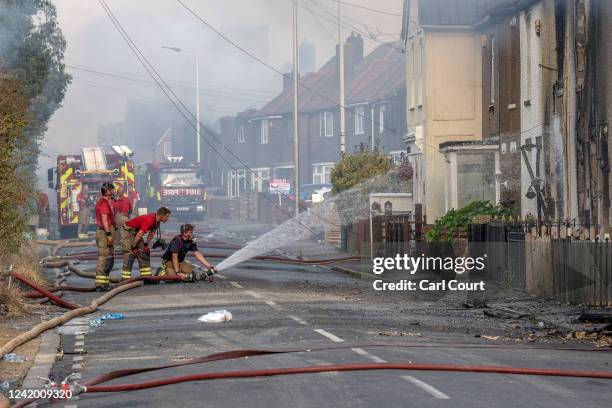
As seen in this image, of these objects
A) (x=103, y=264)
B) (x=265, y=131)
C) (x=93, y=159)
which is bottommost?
(x=103, y=264)

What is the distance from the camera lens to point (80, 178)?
156 feet

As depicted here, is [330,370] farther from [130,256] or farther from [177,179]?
[177,179]

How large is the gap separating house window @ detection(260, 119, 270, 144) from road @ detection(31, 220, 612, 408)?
58.3 meters

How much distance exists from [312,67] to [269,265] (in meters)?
84.5

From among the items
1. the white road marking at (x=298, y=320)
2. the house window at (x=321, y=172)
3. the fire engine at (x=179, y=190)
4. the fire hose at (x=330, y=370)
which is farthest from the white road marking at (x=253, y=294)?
the house window at (x=321, y=172)

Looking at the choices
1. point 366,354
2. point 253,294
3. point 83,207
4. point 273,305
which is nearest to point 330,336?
point 366,354

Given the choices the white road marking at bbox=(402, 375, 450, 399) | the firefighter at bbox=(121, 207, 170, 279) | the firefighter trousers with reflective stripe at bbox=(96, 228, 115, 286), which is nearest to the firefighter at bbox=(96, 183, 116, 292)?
the firefighter trousers with reflective stripe at bbox=(96, 228, 115, 286)

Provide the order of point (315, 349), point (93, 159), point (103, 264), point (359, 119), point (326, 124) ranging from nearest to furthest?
1. point (315, 349)
2. point (103, 264)
3. point (93, 159)
4. point (359, 119)
5. point (326, 124)

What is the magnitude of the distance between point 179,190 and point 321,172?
13120mm

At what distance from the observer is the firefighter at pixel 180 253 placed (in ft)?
71.4

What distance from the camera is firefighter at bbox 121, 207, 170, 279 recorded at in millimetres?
21606

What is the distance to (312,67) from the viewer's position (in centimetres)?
11462

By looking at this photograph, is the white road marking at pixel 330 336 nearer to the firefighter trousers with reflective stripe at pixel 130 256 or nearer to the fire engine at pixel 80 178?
the firefighter trousers with reflective stripe at pixel 130 256

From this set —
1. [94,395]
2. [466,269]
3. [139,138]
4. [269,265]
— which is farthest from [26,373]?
[139,138]
